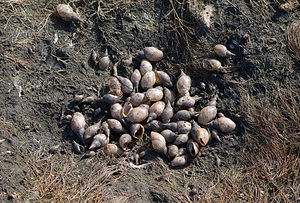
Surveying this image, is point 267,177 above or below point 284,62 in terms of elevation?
below

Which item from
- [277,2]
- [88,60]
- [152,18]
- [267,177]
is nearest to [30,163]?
[88,60]

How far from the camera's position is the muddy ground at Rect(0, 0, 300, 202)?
335cm

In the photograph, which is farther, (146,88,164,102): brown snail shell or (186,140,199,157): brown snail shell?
(146,88,164,102): brown snail shell

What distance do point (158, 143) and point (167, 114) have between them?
17.4 inches

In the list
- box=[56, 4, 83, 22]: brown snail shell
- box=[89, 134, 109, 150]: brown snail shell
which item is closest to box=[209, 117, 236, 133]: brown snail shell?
box=[89, 134, 109, 150]: brown snail shell

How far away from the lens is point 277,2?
163 inches

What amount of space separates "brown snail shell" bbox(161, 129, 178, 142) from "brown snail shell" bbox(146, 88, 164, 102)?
48 centimetres

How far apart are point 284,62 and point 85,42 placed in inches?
117

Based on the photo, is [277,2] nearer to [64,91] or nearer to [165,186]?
[165,186]

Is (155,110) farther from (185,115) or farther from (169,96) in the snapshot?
(185,115)

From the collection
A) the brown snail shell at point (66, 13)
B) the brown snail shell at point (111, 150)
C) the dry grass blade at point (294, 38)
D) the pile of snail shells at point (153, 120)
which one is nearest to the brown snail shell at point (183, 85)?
the pile of snail shells at point (153, 120)

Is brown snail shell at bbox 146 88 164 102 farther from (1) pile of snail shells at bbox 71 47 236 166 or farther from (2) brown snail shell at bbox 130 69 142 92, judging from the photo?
(2) brown snail shell at bbox 130 69 142 92

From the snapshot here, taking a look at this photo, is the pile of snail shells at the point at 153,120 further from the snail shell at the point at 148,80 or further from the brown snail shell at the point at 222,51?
the brown snail shell at the point at 222,51

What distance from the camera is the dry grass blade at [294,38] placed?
3.93 m
